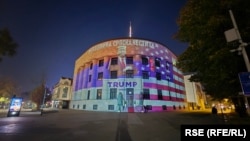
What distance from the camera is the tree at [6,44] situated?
586 inches

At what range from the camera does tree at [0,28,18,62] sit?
586 inches

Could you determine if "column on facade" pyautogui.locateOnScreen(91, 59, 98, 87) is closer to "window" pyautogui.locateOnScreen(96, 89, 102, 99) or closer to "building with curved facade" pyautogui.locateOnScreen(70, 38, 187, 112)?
"building with curved facade" pyautogui.locateOnScreen(70, 38, 187, 112)

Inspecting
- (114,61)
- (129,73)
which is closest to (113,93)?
(129,73)

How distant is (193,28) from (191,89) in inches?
2215

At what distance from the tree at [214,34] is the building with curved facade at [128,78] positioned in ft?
82.4

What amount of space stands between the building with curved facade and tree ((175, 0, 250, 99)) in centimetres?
2511

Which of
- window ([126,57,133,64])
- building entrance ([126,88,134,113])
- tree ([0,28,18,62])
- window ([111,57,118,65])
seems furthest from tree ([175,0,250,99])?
window ([111,57,118,65])

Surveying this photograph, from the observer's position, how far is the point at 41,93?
4456 centimetres

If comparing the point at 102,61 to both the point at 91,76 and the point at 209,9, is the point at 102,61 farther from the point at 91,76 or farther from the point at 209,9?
the point at 209,9

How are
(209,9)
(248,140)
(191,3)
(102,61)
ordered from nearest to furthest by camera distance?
(248,140)
(209,9)
(191,3)
(102,61)

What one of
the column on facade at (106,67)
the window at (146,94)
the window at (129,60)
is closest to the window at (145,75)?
the window at (146,94)

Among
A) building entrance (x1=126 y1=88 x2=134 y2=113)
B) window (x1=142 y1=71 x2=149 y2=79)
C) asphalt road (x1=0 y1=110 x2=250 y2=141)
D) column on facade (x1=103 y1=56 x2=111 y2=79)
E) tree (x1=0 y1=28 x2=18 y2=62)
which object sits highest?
column on facade (x1=103 y1=56 x2=111 y2=79)

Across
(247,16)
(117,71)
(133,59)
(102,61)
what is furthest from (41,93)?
(247,16)

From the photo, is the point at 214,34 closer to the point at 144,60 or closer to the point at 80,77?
the point at 144,60
